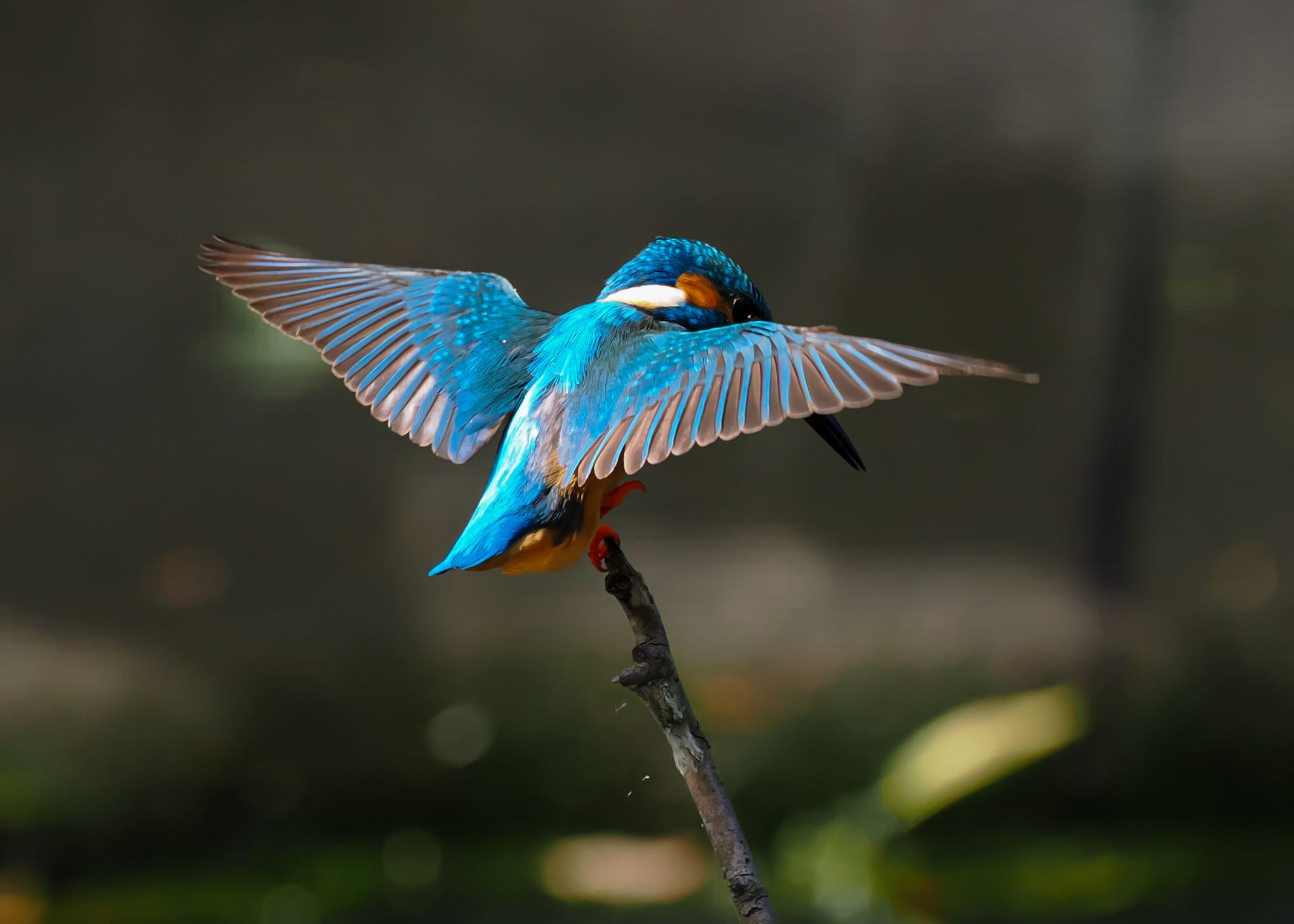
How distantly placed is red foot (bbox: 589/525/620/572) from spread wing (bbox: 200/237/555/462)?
0.20m

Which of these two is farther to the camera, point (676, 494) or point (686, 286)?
point (676, 494)

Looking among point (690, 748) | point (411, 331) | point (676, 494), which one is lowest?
point (690, 748)

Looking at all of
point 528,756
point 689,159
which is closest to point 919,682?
point 528,756

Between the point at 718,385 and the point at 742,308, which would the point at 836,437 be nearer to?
the point at 742,308

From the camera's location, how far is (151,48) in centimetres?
241

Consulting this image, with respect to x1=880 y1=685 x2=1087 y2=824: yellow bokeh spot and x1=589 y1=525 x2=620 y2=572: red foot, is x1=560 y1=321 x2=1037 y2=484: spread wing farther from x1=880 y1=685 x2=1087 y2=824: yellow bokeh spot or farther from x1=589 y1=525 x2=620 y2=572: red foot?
x1=880 y1=685 x2=1087 y2=824: yellow bokeh spot

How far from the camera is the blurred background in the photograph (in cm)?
246

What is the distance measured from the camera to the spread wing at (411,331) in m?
1.45

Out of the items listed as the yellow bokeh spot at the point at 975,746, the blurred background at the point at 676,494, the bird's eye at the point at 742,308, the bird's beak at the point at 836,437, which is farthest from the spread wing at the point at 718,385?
the yellow bokeh spot at the point at 975,746

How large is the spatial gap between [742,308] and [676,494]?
1088 mm

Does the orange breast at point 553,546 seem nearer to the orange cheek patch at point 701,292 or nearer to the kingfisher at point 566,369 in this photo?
the kingfisher at point 566,369

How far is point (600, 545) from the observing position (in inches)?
51.6

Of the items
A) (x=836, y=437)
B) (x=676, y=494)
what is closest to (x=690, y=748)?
(x=836, y=437)

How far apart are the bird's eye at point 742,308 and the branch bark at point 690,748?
459 mm
